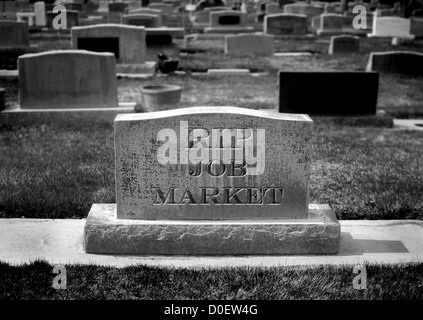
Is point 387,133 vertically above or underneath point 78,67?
underneath

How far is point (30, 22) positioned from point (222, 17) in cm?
1032

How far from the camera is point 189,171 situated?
17.7ft

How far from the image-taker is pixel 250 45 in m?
22.2

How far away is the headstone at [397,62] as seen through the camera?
1752 centimetres

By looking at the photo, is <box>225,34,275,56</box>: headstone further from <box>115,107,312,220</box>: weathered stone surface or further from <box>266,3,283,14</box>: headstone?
<box>266,3,283,14</box>: headstone

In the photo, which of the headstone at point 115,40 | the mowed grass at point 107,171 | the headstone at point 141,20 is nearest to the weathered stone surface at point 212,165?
the mowed grass at point 107,171

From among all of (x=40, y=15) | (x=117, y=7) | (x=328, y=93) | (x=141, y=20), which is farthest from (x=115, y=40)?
(x=117, y=7)

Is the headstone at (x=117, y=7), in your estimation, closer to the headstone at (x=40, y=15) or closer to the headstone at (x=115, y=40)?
the headstone at (x=40, y=15)

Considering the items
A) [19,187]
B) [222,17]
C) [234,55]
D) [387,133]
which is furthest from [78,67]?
[222,17]

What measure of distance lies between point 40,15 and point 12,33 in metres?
8.58

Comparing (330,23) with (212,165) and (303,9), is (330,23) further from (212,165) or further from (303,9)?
(212,165)

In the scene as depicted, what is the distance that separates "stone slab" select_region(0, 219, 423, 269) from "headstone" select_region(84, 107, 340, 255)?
0.38 ft

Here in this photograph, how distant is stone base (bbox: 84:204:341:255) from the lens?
536 centimetres

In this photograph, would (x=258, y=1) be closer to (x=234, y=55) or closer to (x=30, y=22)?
(x=30, y=22)
